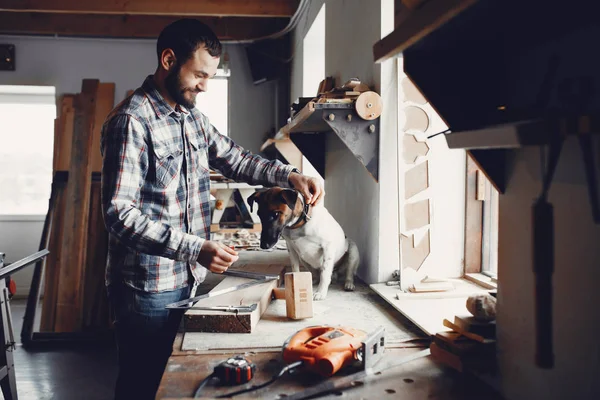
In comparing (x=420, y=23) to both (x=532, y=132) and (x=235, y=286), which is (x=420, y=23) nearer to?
(x=532, y=132)

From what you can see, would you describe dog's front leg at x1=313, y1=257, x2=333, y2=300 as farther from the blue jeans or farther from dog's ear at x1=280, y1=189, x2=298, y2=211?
the blue jeans

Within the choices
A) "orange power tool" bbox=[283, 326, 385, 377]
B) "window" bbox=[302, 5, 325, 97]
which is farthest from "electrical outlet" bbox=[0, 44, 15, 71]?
"orange power tool" bbox=[283, 326, 385, 377]

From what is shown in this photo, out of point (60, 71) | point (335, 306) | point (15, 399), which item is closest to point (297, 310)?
point (335, 306)

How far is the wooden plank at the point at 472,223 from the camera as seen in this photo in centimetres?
222

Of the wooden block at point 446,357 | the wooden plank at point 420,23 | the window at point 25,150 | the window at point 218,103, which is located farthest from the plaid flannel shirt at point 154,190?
the window at point 25,150

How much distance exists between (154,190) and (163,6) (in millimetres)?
3964

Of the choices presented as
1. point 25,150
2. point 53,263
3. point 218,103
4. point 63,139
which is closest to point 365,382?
point 53,263

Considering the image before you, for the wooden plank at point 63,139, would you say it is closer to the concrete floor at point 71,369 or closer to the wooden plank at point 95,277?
the wooden plank at point 95,277

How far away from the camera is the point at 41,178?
6.76m

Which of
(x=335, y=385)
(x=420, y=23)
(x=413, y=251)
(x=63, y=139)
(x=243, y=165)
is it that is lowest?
(x=335, y=385)

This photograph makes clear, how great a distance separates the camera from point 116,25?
20.4 feet

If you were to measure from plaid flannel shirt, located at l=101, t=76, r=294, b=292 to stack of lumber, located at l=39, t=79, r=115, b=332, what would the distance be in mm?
3106

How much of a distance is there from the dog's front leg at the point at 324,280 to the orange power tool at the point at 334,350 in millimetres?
745

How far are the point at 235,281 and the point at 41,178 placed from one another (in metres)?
5.61
